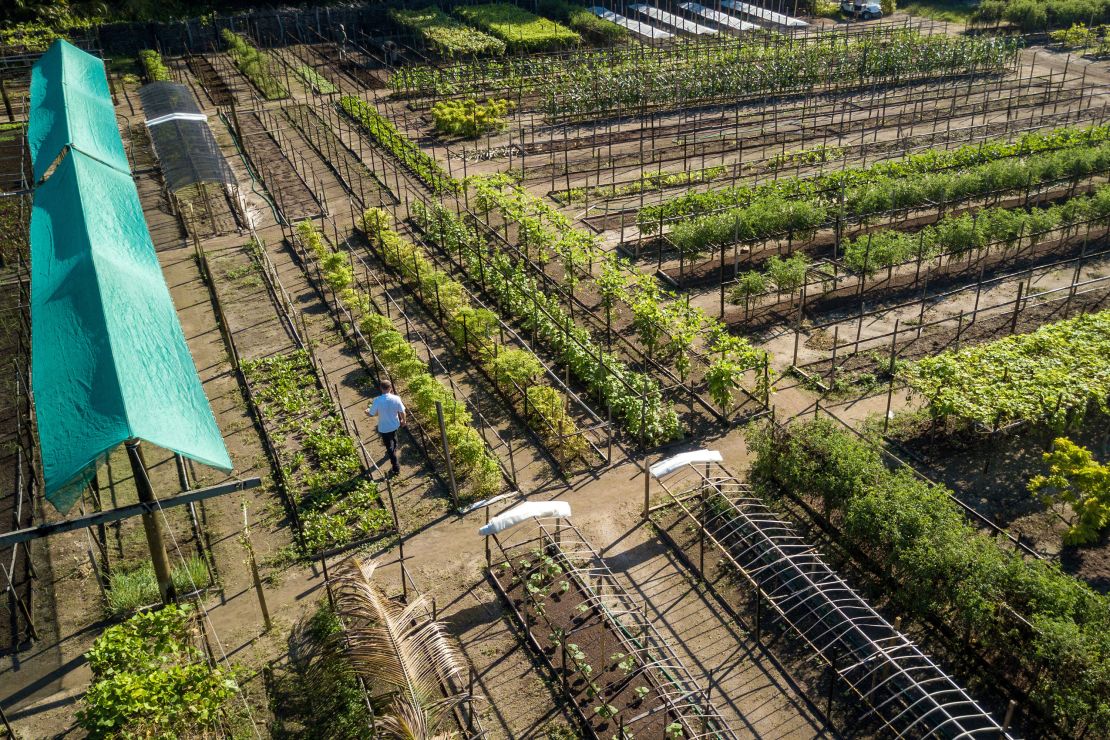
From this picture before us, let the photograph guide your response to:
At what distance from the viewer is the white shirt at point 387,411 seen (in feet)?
50.8

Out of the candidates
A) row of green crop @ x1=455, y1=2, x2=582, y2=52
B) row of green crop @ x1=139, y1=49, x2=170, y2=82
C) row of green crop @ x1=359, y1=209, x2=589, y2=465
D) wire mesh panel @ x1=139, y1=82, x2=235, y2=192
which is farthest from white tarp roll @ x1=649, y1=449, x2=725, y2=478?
row of green crop @ x1=455, y1=2, x2=582, y2=52

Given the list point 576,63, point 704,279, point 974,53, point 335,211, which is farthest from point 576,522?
point 974,53

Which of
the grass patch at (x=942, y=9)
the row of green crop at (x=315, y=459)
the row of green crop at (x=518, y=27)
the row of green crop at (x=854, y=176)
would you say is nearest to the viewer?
the row of green crop at (x=315, y=459)

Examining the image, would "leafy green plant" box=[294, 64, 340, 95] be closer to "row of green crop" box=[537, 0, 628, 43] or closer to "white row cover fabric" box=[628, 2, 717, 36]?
"row of green crop" box=[537, 0, 628, 43]

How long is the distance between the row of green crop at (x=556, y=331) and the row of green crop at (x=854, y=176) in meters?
4.74

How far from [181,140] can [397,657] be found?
2355 centimetres

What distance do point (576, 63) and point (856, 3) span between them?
23.9m

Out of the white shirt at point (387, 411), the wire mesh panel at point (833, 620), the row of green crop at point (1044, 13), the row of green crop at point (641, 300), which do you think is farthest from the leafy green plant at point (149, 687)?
the row of green crop at point (1044, 13)

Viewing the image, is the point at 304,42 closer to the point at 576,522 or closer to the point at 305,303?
the point at 305,303

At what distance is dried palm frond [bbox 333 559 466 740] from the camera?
1039 centimetres

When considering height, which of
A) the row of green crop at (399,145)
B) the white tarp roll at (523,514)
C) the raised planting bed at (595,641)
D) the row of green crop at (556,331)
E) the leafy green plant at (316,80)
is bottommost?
the raised planting bed at (595,641)

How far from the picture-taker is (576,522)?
15.0 metres

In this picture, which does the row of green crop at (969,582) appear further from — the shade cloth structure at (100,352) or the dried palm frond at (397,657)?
the shade cloth structure at (100,352)

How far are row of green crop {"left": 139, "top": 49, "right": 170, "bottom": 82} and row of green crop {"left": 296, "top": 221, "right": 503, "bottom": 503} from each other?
79.0 feet
